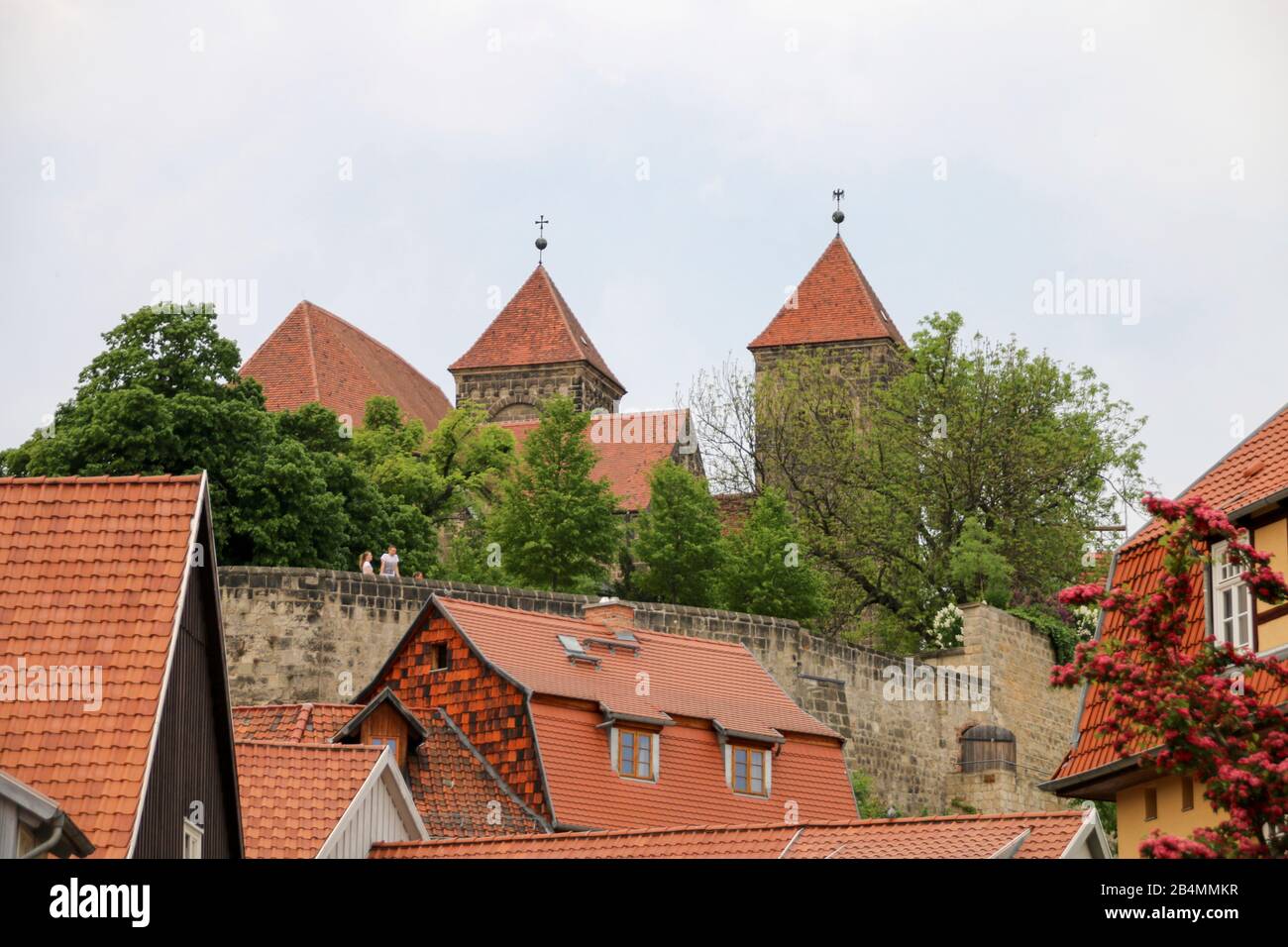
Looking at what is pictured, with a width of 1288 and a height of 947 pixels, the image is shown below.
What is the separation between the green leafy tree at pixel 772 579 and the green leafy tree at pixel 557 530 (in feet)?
7.63

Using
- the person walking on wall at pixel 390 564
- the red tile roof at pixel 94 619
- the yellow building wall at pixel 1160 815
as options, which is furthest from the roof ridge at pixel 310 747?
the person walking on wall at pixel 390 564

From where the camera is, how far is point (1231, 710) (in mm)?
12086

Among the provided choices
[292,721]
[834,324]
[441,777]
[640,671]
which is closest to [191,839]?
[292,721]

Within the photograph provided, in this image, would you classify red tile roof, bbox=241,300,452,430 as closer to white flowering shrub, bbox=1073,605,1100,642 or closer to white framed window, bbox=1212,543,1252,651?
white flowering shrub, bbox=1073,605,1100,642

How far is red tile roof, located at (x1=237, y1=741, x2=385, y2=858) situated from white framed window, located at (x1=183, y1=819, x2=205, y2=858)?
12.3ft

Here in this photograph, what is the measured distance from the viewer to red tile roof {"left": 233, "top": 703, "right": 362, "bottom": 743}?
2712cm

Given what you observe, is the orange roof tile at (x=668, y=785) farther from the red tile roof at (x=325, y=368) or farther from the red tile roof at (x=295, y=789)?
the red tile roof at (x=325, y=368)

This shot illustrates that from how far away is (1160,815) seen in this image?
17.8 m

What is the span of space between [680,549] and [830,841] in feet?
81.4

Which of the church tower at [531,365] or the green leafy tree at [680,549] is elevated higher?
the church tower at [531,365]

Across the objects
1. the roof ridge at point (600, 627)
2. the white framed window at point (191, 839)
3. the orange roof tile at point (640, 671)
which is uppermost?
the roof ridge at point (600, 627)

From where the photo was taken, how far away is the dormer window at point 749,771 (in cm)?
3094

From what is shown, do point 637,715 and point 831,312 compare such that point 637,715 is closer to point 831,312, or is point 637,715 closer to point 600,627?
point 600,627
